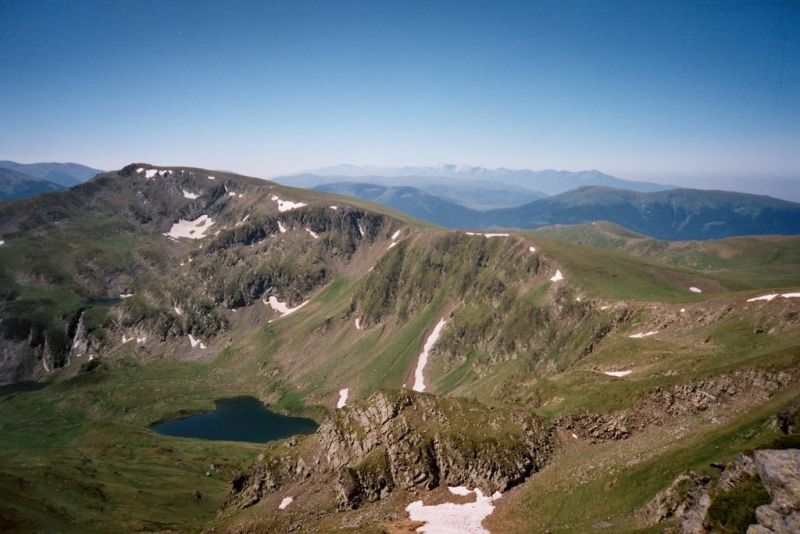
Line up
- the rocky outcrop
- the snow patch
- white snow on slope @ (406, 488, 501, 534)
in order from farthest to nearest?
the snow patch
the rocky outcrop
white snow on slope @ (406, 488, 501, 534)

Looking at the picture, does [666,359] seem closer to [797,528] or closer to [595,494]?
[595,494]

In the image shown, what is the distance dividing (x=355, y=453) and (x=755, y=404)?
57.3m

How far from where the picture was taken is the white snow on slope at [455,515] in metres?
53.9

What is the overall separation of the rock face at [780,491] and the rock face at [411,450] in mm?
35329

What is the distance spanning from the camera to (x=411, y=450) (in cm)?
7000

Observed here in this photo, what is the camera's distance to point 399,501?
2547 inches

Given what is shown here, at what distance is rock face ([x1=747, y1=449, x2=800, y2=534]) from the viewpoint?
89.7 ft

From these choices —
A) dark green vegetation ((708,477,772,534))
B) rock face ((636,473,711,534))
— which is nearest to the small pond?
rock face ((636,473,711,534))

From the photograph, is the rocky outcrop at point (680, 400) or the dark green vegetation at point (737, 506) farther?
the rocky outcrop at point (680, 400)

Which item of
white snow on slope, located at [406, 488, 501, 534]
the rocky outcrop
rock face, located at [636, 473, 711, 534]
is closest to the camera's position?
rock face, located at [636, 473, 711, 534]

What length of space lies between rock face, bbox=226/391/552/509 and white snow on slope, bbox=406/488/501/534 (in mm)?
2846

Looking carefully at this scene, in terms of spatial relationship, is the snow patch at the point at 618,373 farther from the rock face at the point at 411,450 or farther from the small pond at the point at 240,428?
the small pond at the point at 240,428

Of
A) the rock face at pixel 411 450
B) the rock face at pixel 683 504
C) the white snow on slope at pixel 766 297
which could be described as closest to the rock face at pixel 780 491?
the rock face at pixel 683 504

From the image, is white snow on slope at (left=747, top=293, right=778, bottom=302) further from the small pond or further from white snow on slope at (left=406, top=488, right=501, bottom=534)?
the small pond
